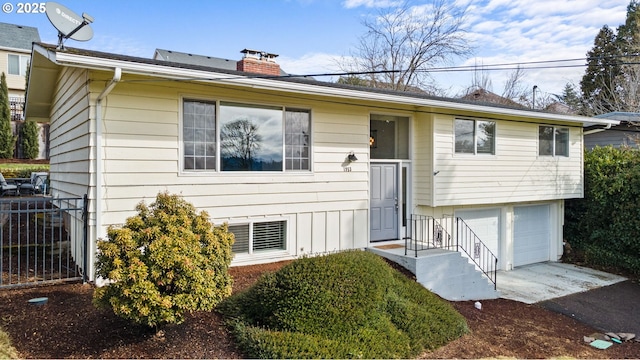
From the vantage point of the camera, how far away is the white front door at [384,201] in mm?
9148

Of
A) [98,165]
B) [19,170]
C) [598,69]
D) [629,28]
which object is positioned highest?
[629,28]

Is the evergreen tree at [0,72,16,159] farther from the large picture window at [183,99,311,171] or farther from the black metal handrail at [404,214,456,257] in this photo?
the black metal handrail at [404,214,456,257]

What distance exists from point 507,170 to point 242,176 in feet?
25.1

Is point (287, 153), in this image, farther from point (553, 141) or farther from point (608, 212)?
point (608, 212)

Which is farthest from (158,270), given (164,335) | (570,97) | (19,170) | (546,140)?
(570,97)

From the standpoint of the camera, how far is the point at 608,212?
12219 millimetres

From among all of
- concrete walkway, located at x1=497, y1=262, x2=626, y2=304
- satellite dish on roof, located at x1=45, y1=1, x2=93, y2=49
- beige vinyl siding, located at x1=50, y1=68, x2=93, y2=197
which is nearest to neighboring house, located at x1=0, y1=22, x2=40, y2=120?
beige vinyl siding, located at x1=50, y1=68, x2=93, y2=197

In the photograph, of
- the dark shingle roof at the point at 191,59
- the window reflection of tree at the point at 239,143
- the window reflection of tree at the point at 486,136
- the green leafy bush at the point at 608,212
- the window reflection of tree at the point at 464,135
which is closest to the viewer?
the window reflection of tree at the point at 239,143

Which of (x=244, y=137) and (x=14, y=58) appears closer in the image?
(x=244, y=137)

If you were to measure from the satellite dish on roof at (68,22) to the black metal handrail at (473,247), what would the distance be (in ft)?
30.0

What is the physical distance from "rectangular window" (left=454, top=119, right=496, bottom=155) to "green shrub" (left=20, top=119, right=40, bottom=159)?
23.9m

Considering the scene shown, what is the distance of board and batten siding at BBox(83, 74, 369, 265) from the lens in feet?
19.8

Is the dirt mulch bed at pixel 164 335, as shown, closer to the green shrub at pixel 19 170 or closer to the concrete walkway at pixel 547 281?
the concrete walkway at pixel 547 281

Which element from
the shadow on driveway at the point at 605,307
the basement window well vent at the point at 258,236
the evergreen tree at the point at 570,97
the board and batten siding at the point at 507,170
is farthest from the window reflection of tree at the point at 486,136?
the evergreen tree at the point at 570,97
